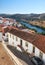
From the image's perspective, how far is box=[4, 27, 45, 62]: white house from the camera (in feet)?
96.5

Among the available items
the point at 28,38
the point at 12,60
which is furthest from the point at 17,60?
the point at 28,38

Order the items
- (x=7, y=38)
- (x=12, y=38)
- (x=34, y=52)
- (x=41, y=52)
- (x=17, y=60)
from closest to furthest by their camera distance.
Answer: (x=17, y=60)
(x=41, y=52)
(x=34, y=52)
(x=12, y=38)
(x=7, y=38)

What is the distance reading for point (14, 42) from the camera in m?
41.2

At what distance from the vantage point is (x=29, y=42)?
111 feet

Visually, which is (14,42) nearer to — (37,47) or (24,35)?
(24,35)

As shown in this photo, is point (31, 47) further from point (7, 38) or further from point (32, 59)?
point (7, 38)

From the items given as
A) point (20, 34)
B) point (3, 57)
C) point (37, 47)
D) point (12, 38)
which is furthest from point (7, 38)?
point (37, 47)

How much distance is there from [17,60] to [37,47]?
5.58 m

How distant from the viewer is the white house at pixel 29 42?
29422mm

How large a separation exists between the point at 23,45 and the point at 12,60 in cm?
777

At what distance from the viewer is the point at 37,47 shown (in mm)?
29922

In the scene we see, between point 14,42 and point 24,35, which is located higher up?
point 24,35

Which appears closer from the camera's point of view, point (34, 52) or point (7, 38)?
point (34, 52)

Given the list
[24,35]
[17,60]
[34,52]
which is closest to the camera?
[17,60]
